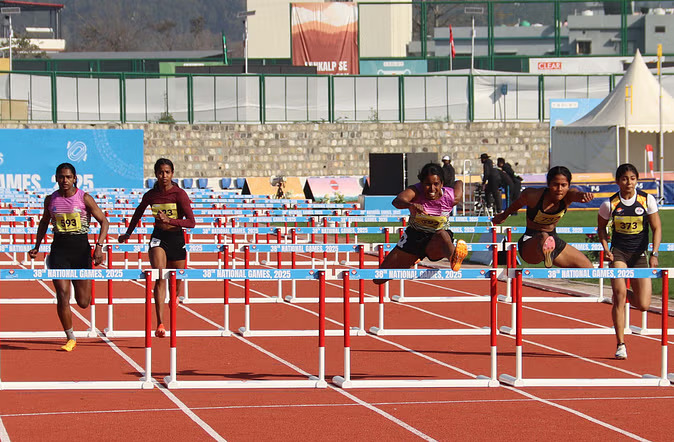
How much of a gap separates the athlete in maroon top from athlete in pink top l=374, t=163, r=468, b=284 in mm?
2165

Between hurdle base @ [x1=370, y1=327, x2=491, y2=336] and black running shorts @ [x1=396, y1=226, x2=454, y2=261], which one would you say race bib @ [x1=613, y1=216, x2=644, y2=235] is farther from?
hurdle base @ [x1=370, y1=327, x2=491, y2=336]

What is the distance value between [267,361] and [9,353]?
2539 millimetres

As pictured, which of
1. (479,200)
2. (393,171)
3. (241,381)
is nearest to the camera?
(241,381)

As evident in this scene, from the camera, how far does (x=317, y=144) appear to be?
170 feet

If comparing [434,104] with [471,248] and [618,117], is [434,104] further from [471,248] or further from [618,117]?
[471,248]

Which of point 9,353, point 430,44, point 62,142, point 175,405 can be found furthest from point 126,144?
point 430,44

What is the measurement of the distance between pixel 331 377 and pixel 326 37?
65.1 m

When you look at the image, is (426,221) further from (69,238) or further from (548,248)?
(69,238)

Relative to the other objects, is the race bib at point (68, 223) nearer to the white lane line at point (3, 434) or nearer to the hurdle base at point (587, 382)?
the white lane line at point (3, 434)

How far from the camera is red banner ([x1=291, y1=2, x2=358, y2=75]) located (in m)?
74.0

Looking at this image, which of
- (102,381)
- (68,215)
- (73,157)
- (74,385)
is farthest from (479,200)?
(74,385)

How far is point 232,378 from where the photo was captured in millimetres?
10586

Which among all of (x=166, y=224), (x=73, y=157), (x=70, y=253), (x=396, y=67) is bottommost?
(x=70, y=253)

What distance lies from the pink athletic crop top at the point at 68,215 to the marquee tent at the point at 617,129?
32150mm
